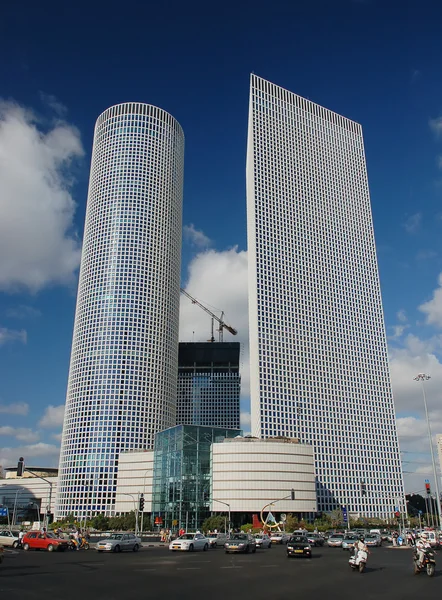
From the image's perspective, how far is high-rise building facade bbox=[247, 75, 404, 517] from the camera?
16400 centimetres

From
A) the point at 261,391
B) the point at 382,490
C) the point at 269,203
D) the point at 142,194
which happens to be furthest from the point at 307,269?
the point at 382,490

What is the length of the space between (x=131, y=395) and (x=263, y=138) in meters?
104

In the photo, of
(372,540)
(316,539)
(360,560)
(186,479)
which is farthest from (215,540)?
(186,479)

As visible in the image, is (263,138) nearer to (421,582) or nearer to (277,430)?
(277,430)

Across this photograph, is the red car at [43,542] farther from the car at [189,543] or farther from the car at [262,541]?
the car at [262,541]

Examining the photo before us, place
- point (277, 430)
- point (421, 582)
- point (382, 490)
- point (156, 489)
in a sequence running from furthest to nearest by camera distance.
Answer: point (382, 490) → point (277, 430) → point (156, 489) → point (421, 582)

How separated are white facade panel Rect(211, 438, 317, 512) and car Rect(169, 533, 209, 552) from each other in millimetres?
78235

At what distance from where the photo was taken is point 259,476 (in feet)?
424

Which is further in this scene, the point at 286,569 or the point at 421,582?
the point at 286,569

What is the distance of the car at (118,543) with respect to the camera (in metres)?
47.4

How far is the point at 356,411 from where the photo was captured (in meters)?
175

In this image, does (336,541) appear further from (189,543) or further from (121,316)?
(121,316)

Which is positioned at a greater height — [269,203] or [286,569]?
[269,203]

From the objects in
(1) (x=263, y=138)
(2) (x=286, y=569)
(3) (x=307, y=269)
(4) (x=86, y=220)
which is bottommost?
(2) (x=286, y=569)
